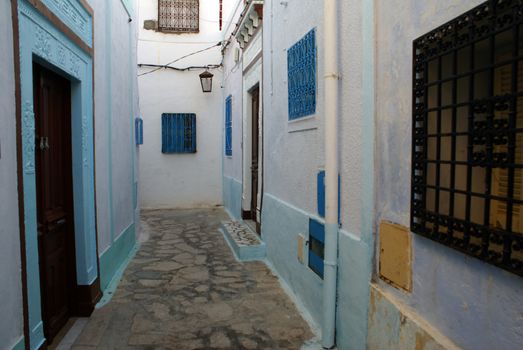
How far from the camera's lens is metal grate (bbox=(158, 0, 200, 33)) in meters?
11.0

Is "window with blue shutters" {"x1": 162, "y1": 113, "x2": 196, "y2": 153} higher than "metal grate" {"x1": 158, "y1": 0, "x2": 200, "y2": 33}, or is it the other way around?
"metal grate" {"x1": 158, "y1": 0, "x2": 200, "y2": 33}

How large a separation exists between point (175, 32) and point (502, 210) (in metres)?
10.3

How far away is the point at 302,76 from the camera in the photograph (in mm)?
4266

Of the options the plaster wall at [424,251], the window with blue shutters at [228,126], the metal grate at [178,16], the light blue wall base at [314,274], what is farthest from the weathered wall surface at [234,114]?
the plaster wall at [424,251]

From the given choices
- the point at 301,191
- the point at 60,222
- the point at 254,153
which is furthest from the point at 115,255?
the point at 254,153

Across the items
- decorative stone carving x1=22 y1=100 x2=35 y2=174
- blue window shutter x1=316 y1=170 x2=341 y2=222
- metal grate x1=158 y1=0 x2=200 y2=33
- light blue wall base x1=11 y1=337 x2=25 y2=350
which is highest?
metal grate x1=158 y1=0 x2=200 y2=33

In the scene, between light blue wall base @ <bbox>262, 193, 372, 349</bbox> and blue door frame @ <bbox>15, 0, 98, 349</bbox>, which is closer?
blue door frame @ <bbox>15, 0, 98, 349</bbox>

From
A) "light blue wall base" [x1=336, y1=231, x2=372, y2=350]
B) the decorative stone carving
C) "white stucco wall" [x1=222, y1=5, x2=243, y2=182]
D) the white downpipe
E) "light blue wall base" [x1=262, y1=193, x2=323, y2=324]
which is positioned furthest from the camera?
"white stucco wall" [x1=222, y1=5, x2=243, y2=182]

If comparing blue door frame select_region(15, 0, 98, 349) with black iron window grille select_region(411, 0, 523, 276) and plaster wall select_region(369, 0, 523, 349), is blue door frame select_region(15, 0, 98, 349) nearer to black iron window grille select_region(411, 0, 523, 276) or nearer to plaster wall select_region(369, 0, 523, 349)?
plaster wall select_region(369, 0, 523, 349)

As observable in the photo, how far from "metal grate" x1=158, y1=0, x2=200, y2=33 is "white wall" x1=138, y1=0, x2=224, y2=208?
0.50 ft

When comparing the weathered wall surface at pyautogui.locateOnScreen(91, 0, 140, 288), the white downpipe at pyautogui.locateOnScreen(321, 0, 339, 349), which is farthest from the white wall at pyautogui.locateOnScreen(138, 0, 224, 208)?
the white downpipe at pyautogui.locateOnScreen(321, 0, 339, 349)

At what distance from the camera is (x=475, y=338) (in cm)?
180

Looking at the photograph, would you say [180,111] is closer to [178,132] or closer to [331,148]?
[178,132]

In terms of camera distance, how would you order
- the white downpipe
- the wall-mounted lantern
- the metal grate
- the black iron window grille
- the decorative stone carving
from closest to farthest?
1. the black iron window grille
2. the decorative stone carving
3. the white downpipe
4. the wall-mounted lantern
5. the metal grate
